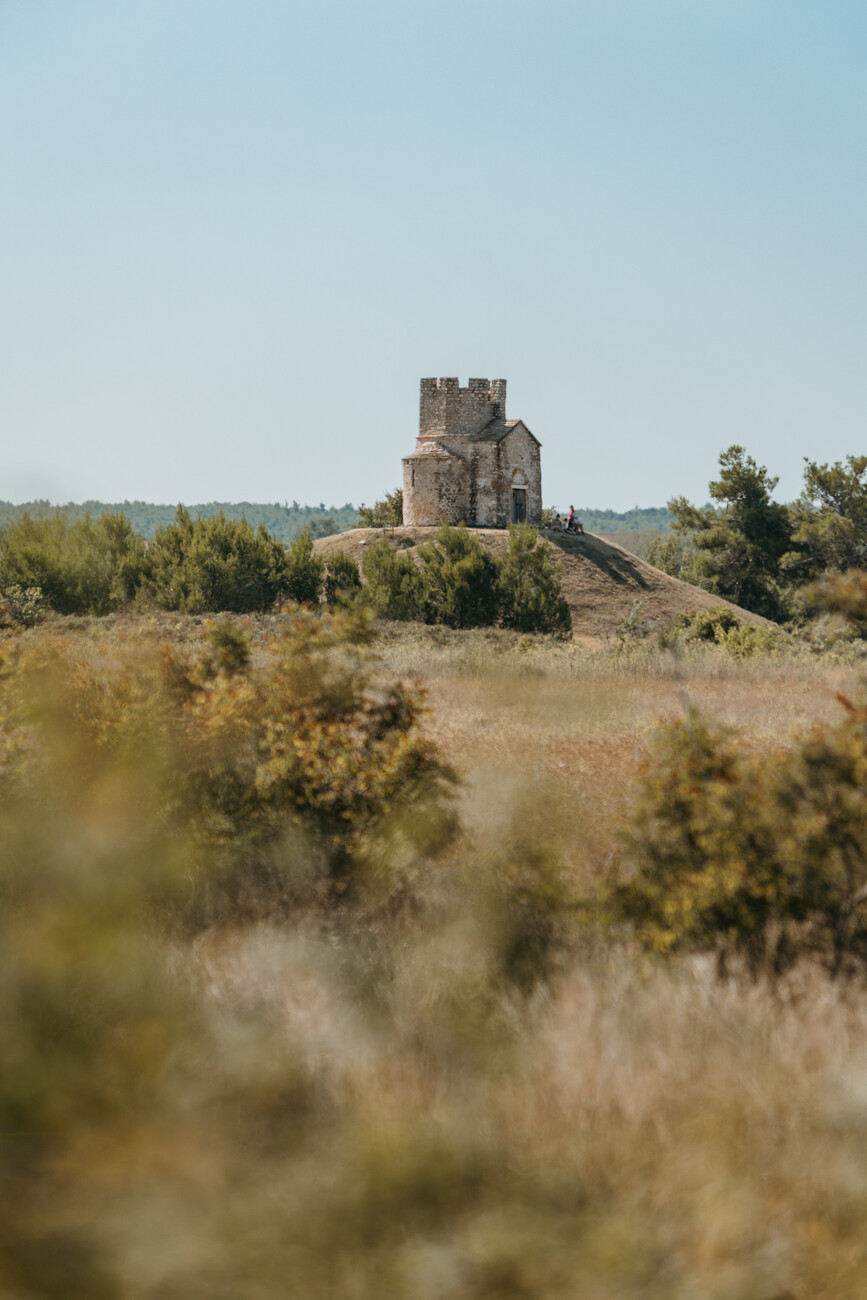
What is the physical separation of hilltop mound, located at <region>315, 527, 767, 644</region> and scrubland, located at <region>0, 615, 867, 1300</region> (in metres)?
28.9

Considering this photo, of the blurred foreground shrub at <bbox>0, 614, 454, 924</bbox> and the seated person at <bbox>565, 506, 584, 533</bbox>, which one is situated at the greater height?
the seated person at <bbox>565, 506, 584, 533</bbox>

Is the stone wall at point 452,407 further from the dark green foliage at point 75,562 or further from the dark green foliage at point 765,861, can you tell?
the dark green foliage at point 765,861

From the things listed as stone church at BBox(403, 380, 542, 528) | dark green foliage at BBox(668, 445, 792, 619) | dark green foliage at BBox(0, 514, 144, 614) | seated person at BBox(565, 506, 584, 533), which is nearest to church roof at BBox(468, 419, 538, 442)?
stone church at BBox(403, 380, 542, 528)

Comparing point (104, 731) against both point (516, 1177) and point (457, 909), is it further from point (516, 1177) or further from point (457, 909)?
point (516, 1177)

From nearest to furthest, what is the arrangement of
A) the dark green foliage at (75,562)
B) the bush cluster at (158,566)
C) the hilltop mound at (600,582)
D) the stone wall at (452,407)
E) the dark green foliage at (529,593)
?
the dark green foliage at (75,562) < the bush cluster at (158,566) < the dark green foliage at (529,593) < the hilltop mound at (600,582) < the stone wall at (452,407)

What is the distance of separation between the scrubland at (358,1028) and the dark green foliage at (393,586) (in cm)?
2280

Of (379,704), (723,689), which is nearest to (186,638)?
(723,689)

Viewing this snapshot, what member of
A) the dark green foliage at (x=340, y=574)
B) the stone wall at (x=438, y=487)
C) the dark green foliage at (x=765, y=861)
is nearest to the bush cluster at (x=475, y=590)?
the dark green foliage at (x=340, y=574)

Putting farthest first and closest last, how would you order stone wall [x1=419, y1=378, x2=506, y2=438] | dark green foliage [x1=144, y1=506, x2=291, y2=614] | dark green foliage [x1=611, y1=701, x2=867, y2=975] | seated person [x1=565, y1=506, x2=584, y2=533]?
seated person [x1=565, y1=506, x2=584, y2=533] → stone wall [x1=419, y1=378, x2=506, y2=438] → dark green foliage [x1=144, y1=506, x2=291, y2=614] → dark green foliage [x1=611, y1=701, x2=867, y2=975]

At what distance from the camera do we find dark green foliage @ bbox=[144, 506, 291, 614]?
99.9 ft

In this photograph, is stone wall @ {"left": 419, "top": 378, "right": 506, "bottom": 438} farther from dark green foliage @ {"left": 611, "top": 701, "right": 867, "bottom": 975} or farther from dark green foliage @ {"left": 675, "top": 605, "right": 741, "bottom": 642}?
dark green foliage @ {"left": 611, "top": 701, "right": 867, "bottom": 975}

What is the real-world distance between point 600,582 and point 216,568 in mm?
16123

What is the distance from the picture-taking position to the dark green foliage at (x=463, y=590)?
3077 cm

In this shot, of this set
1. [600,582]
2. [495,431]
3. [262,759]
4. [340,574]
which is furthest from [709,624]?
[262,759]
